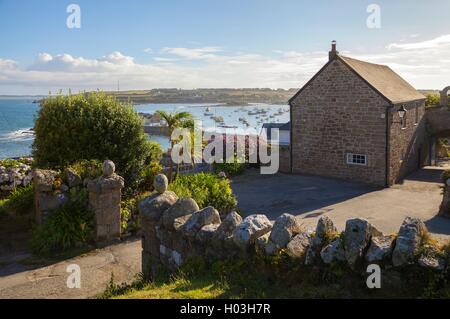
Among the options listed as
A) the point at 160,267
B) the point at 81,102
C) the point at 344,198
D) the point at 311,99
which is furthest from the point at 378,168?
the point at 160,267

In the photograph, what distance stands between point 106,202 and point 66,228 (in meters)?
1.23

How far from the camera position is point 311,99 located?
24453 millimetres

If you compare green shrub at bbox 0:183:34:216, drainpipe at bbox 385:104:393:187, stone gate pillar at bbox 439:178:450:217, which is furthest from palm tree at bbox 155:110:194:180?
stone gate pillar at bbox 439:178:450:217

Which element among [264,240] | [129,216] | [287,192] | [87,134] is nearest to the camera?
[264,240]

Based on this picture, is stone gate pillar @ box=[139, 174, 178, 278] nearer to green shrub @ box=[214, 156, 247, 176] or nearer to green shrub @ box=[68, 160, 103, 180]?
green shrub @ box=[68, 160, 103, 180]

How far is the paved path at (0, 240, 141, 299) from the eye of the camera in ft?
27.8

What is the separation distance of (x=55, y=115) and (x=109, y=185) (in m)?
4.11

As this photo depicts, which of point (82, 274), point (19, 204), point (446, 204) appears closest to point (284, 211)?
point (446, 204)

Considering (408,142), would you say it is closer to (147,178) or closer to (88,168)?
(147,178)

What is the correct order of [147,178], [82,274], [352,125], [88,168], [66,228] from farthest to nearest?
[352,125], [147,178], [88,168], [66,228], [82,274]

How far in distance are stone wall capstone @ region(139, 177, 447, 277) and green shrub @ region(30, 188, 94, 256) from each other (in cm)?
311

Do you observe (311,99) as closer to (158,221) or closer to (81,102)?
(81,102)

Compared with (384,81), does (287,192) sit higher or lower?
lower

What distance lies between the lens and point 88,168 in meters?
Result: 12.5
